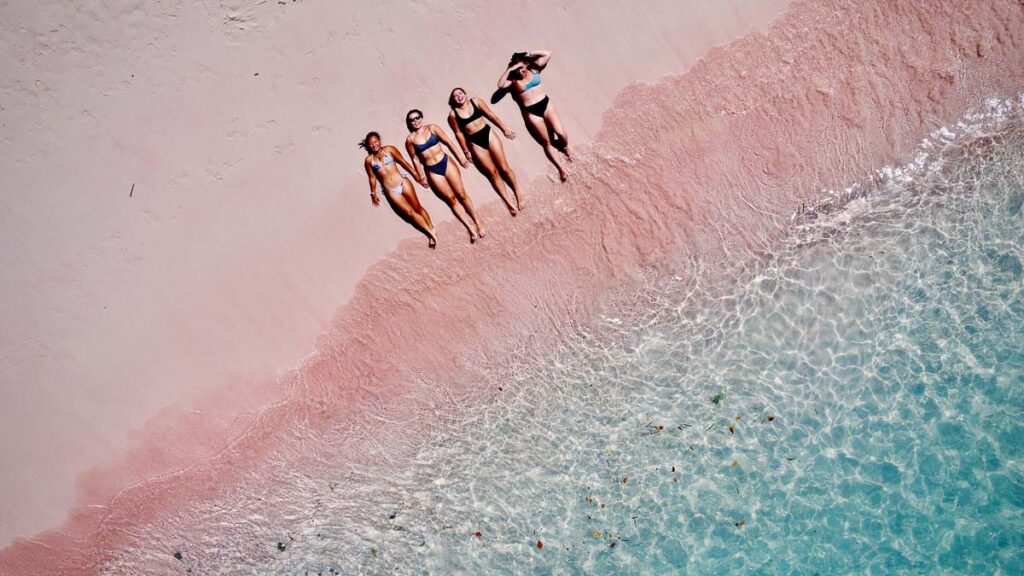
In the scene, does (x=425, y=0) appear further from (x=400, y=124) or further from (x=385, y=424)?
(x=385, y=424)

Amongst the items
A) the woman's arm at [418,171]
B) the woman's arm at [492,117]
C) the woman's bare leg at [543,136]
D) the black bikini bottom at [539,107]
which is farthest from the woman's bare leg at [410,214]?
the black bikini bottom at [539,107]

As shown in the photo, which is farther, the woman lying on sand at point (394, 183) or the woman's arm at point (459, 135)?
the woman's arm at point (459, 135)

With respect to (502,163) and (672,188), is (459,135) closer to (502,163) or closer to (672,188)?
(502,163)

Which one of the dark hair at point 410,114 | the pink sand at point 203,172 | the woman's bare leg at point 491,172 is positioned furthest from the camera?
the pink sand at point 203,172

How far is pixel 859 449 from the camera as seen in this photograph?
784 centimetres

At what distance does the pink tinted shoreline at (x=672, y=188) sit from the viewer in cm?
792

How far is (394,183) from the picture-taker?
Result: 25.8 feet

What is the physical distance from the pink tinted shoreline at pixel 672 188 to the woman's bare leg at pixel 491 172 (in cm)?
14

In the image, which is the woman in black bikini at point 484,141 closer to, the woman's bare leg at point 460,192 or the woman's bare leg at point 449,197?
the woman's bare leg at point 460,192

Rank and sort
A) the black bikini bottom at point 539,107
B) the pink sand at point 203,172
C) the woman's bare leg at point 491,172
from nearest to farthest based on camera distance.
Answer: the black bikini bottom at point 539,107 < the woman's bare leg at point 491,172 < the pink sand at point 203,172

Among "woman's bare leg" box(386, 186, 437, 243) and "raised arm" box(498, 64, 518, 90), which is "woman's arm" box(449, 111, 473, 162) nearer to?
"raised arm" box(498, 64, 518, 90)

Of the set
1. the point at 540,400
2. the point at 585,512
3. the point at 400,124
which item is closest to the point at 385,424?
the point at 540,400

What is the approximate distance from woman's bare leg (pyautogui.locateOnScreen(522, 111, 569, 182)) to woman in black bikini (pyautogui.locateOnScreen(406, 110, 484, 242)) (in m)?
0.81

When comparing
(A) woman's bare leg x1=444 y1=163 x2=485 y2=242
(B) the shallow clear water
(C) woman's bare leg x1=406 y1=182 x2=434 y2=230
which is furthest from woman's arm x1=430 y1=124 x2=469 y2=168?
(B) the shallow clear water
